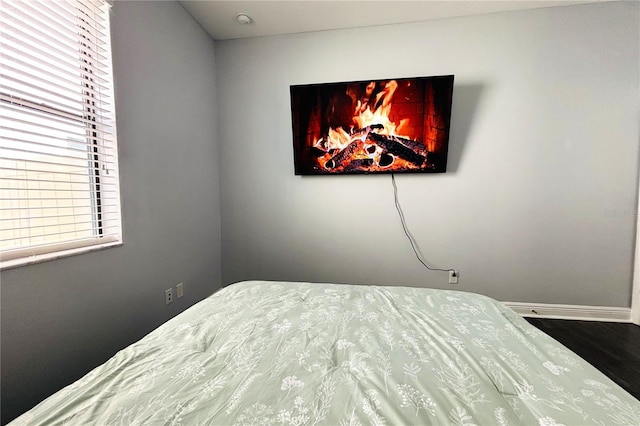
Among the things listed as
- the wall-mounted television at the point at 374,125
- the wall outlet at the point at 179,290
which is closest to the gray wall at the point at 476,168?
the wall-mounted television at the point at 374,125

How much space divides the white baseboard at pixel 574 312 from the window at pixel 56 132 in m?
3.32

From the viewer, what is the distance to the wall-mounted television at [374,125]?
2.18 metres

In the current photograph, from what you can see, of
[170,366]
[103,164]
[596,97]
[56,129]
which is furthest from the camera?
[596,97]

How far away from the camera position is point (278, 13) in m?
2.13

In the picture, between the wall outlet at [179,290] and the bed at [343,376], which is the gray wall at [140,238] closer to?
the wall outlet at [179,290]

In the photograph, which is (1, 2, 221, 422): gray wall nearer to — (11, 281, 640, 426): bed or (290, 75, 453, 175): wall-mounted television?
(11, 281, 640, 426): bed

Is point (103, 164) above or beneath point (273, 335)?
above

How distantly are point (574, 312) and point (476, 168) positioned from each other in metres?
1.54

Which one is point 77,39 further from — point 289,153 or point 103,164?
point 289,153

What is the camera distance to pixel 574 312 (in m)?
2.21

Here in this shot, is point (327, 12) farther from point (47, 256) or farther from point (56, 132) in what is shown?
point (47, 256)

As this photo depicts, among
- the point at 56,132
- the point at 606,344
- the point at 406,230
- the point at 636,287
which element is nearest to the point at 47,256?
the point at 56,132

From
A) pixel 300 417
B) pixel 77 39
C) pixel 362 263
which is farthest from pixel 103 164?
pixel 362 263

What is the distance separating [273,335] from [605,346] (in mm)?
2444
